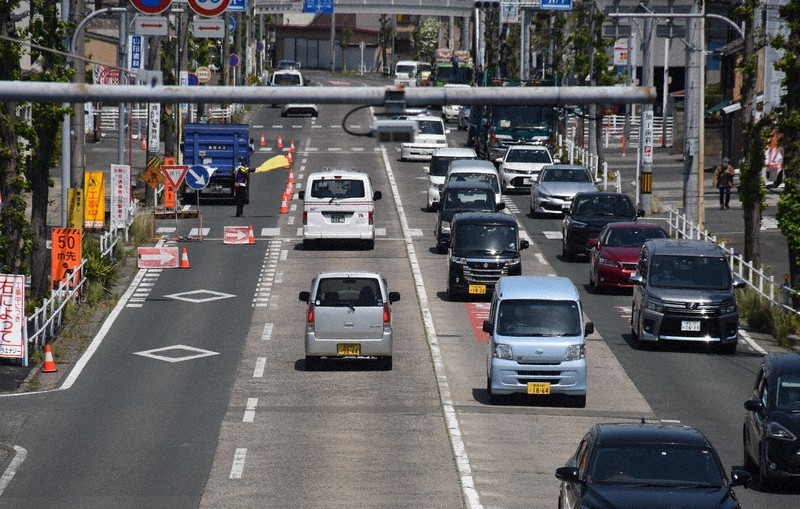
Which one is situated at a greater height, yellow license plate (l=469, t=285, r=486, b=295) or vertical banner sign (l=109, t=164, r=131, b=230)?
vertical banner sign (l=109, t=164, r=131, b=230)

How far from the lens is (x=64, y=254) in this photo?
1335 inches

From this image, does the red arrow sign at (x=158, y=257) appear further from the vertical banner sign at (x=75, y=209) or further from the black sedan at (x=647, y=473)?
the black sedan at (x=647, y=473)

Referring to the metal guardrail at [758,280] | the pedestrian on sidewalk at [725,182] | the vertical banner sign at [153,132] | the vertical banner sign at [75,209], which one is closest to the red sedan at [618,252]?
the metal guardrail at [758,280]

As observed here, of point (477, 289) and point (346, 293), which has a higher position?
point (346, 293)

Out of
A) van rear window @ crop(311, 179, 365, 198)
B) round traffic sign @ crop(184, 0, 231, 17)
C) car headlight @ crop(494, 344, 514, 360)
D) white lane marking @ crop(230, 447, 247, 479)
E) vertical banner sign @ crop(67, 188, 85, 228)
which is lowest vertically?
white lane marking @ crop(230, 447, 247, 479)

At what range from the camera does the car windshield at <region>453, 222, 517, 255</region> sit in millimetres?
36469

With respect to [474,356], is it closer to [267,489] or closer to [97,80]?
[267,489]

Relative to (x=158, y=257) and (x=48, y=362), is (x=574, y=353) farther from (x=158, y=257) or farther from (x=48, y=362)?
(x=158, y=257)

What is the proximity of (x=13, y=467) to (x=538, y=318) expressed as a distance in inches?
365

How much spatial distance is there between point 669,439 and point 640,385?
38.8 ft

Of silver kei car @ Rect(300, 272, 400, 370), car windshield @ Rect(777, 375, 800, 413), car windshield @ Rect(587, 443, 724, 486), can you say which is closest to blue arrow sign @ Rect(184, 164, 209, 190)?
silver kei car @ Rect(300, 272, 400, 370)

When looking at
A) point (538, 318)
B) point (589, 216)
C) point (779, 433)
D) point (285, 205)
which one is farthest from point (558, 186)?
point (779, 433)

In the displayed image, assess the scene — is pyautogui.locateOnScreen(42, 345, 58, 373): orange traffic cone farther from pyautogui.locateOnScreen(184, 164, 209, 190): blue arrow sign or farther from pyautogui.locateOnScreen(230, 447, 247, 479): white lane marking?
pyautogui.locateOnScreen(184, 164, 209, 190): blue arrow sign

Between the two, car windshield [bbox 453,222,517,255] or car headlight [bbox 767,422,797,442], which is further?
car windshield [bbox 453,222,517,255]
